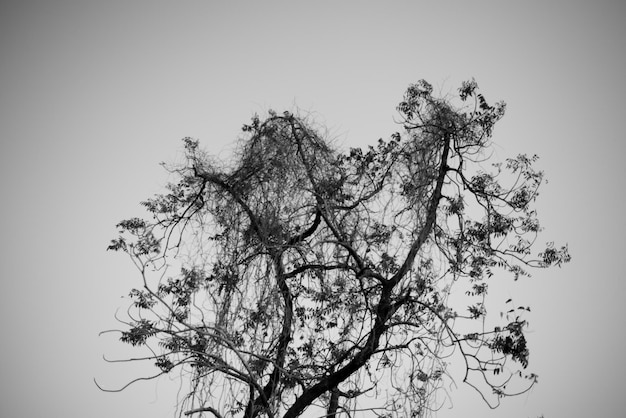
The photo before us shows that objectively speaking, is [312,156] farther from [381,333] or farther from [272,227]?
[381,333]

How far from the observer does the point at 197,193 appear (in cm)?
499

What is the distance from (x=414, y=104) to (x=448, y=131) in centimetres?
48

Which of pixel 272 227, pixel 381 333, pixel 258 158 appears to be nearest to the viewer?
pixel 381 333

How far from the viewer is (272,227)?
4.55 meters

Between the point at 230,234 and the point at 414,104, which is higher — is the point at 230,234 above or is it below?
below

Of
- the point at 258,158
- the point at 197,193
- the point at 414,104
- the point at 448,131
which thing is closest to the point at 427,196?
the point at 448,131

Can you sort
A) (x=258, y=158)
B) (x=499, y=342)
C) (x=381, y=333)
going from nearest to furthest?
1. (x=499, y=342)
2. (x=381, y=333)
3. (x=258, y=158)

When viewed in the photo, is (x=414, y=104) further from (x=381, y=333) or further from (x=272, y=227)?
(x=381, y=333)

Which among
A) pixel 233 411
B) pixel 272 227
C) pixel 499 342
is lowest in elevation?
pixel 233 411

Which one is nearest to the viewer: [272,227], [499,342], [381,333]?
[499,342]

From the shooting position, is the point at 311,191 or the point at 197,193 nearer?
the point at 311,191

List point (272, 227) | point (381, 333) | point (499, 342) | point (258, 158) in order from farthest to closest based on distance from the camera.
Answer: point (258, 158), point (272, 227), point (381, 333), point (499, 342)

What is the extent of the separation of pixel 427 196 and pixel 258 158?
153 centimetres

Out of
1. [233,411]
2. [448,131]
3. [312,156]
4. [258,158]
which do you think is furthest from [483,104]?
[233,411]
